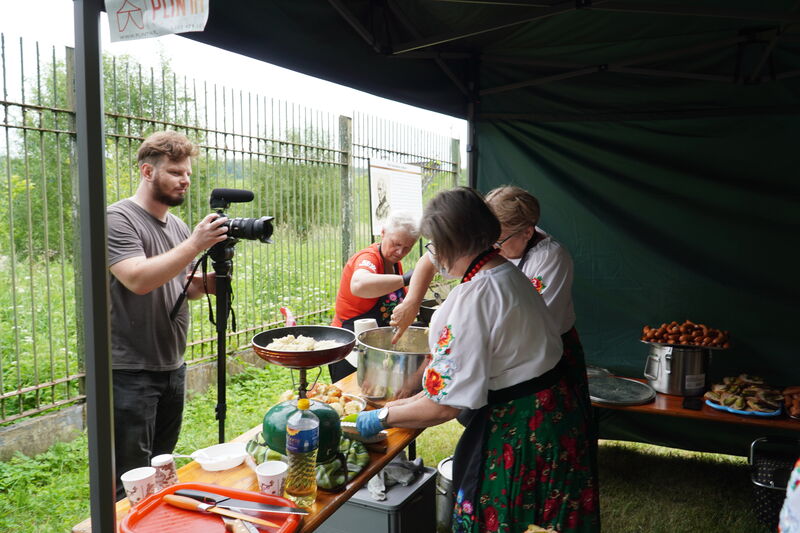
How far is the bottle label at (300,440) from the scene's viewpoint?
1414 millimetres

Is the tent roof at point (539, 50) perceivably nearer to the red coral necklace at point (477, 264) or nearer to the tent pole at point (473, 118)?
the tent pole at point (473, 118)

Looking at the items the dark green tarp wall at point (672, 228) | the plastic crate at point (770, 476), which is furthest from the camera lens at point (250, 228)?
the plastic crate at point (770, 476)

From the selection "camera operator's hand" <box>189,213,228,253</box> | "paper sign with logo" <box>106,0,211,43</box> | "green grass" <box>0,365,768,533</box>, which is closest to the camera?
"paper sign with logo" <box>106,0,211,43</box>

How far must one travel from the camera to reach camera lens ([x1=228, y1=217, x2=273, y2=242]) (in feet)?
6.28

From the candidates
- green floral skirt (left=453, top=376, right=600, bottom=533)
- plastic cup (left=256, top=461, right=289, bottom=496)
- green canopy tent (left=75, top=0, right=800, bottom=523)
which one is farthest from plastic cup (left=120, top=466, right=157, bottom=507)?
green canopy tent (left=75, top=0, right=800, bottom=523)

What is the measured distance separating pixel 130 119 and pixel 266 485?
3.24 m

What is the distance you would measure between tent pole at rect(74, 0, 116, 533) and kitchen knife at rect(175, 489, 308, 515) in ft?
0.67

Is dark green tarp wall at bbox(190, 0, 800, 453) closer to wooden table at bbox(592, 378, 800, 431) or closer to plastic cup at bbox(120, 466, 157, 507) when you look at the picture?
wooden table at bbox(592, 378, 800, 431)

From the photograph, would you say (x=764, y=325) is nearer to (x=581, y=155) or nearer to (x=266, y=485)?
(x=581, y=155)

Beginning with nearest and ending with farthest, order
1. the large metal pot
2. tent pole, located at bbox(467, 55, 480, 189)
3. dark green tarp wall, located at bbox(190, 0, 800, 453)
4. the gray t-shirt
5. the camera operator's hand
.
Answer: the camera operator's hand < the large metal pot < the gray t-shirt < dark green tarp wall, located at bbox(190, 0, 800, 453) < tent pole, located at bbox(467, 55, 480, 189)

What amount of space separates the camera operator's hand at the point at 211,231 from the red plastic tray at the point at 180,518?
839mm

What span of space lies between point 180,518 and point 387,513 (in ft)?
3.78

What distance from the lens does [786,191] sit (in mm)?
3461

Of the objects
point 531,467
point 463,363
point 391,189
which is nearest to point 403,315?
point 463,363
